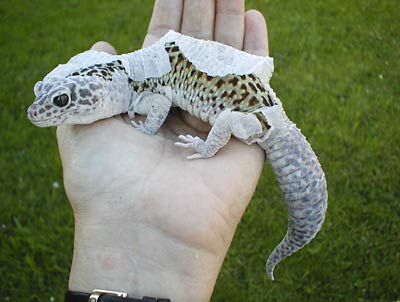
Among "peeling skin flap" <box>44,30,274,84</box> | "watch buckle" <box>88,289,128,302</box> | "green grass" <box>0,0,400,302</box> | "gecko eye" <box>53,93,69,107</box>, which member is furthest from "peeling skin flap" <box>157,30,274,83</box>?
"green grass" <box>0,0,400,302</box>

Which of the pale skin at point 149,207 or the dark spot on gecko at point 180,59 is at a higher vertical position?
the dark spot on gecko at point 180,59

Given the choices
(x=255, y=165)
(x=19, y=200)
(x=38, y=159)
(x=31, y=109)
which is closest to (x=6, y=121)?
(x=38, y=159)

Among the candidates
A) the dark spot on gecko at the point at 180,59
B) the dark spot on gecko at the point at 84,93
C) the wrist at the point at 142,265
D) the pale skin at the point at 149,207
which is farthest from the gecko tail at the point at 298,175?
the dark spot on gecko at the point at 84,93

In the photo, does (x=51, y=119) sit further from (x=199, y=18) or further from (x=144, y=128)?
(x=199, y=18)

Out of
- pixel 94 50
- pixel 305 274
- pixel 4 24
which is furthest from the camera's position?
pixel 4 24

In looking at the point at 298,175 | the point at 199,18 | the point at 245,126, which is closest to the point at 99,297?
the point at 245,126

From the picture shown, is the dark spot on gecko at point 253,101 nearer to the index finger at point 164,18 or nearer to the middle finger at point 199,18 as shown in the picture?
the middle finger at point 199,18

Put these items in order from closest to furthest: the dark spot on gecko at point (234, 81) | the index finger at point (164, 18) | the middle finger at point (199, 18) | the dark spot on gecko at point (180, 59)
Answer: the dark spot on gecko at point (234, 81)
the dark spot on gecko at point (180, 59)
the middle finger at point (199, 18)
the index finger at point (164, 18)

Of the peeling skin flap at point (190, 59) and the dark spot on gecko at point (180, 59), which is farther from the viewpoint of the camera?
the dark spot on gecko at point (180, 59)

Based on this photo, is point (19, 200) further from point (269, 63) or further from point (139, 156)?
point (269, 63)
